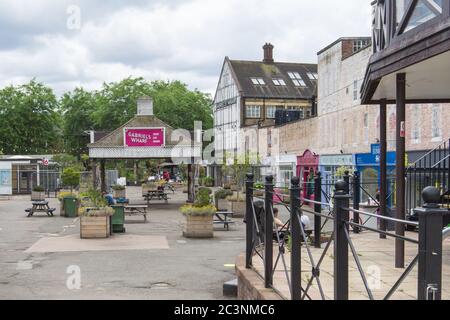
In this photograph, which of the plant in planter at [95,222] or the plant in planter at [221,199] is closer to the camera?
the plant in planter at [95,222]

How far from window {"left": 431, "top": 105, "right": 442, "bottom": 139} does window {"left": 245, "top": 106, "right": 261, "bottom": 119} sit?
4100cm

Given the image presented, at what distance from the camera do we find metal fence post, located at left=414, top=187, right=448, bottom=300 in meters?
3.13

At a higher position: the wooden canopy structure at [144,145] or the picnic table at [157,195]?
the wooden canopy structure at [144,145]

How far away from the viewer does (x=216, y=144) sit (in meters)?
74.9

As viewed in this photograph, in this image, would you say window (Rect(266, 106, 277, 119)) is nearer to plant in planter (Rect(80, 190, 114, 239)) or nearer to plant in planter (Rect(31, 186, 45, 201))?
plant in planter (Rect(31, 186, 45, 201))

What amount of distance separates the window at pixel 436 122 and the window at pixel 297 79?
148 ft

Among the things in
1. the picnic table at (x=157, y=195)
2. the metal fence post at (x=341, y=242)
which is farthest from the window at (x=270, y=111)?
the metal fence post at (x=341, y=242)

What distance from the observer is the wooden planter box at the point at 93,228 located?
57.2 ft

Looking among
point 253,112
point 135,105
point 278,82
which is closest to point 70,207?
point 135,105

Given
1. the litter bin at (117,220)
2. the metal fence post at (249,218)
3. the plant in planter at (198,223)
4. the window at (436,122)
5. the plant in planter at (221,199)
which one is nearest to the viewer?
the metal fence post at (249,218)

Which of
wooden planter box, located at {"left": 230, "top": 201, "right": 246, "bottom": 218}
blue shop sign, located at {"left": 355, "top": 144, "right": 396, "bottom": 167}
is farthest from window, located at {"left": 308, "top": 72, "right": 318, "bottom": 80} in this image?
wooden planter box, located at {"left": 230, "top": 201, "right": 246, "bottom": 218}

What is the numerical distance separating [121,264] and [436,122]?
14.6 m

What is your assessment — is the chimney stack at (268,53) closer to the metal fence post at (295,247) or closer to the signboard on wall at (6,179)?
the signboard on wall at (6,179)

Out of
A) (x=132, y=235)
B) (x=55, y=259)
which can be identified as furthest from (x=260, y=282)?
(x=132, y=235)
